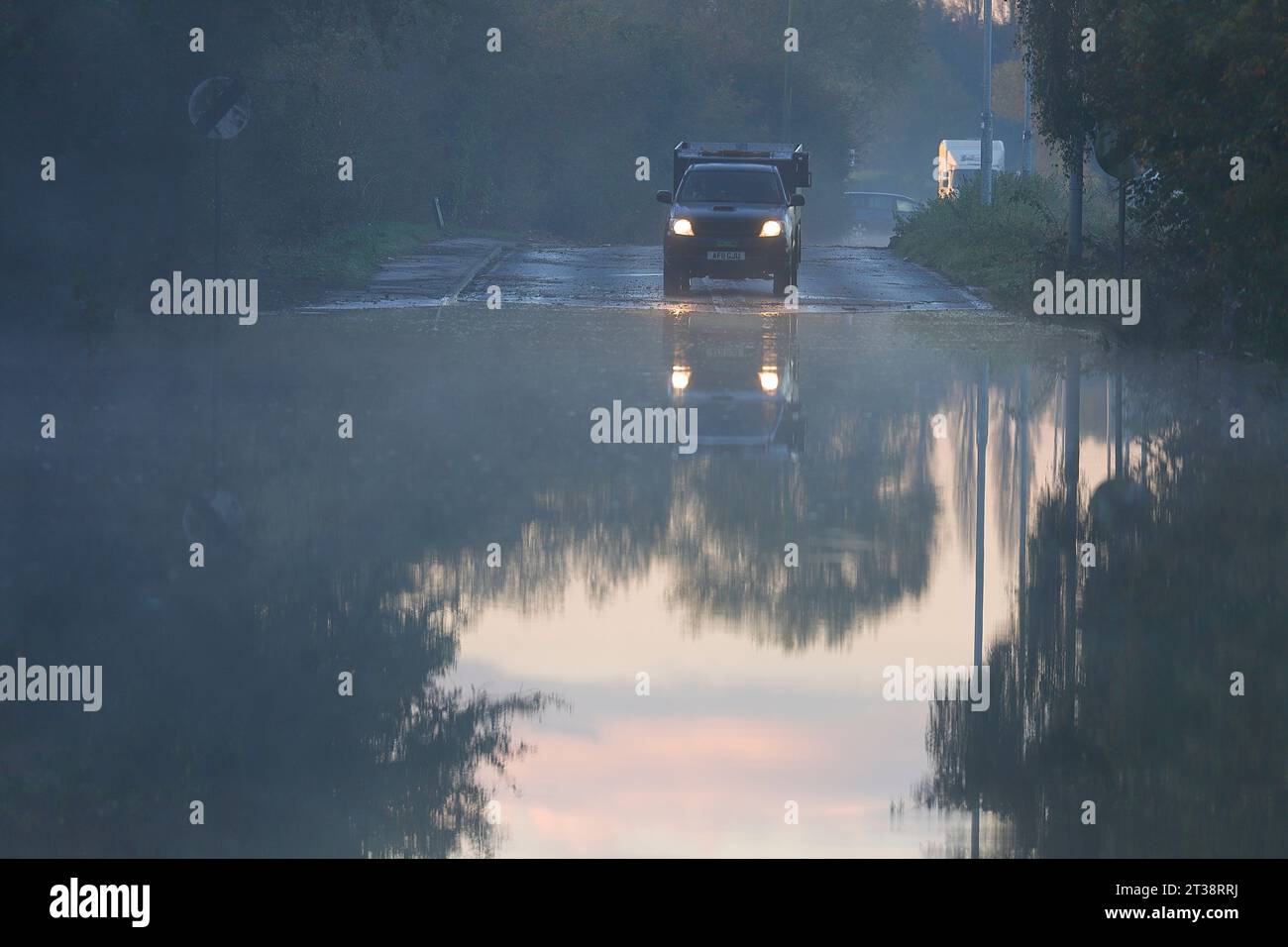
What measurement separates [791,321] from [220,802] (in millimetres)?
20044

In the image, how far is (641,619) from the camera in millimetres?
9539

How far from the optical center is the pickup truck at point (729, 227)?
1184 inches

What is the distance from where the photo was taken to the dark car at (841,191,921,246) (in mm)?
97438

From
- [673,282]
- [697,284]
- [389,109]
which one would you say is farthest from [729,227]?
[389,109]

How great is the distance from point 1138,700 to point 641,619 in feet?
7.93

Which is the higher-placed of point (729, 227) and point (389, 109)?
point (389, 109)

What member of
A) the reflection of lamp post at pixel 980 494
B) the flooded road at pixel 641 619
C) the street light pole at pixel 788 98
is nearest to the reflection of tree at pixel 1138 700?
the flooded road at pixel 641 619

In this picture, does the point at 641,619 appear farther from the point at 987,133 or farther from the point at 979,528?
the point at 987,133

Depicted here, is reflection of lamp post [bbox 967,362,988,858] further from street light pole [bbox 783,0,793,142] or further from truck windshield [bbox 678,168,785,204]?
street light pole [bbox 783,0,793,142]

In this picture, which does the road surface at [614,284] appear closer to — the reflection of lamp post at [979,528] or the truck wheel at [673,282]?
the truck wheel at [673,282]

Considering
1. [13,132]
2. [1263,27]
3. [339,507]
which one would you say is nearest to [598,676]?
[339,507]

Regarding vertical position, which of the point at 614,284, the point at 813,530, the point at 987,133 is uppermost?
the point at 987,133

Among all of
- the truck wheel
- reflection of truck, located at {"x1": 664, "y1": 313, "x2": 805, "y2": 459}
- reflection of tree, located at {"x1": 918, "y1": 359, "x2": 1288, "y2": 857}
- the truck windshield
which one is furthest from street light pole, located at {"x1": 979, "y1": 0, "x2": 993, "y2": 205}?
reflection of tree, located at {"x1": 918, "y1": 359, "x2": 1288, "y2": 857}

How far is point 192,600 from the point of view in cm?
987
